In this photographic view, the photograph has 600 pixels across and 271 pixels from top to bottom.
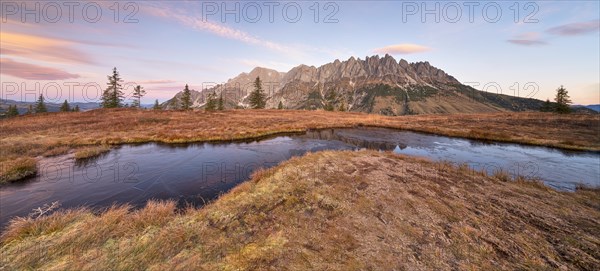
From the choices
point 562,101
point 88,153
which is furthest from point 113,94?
point 562,101

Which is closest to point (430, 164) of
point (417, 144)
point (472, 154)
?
point (472, 154)

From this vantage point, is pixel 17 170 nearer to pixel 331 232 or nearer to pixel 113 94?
pixel 331 232

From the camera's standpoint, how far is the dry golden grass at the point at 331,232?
660 centimetres

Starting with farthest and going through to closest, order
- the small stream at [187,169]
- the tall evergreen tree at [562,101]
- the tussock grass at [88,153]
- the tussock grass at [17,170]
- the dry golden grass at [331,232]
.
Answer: the tall evergreen tree at [562,101] < the tussock grass at [88,153] < the tussock grass at [17,170] < the small stream at [187,169] < the dry golden grass at [331,232]

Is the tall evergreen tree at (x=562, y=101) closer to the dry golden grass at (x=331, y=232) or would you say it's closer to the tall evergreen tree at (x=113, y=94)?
the dry golden grass at (x=331, y=232)

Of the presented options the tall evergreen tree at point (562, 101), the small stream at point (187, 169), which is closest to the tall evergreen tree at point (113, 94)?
the small stream at point (187, 169)

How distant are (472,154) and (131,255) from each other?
33127 millimetres

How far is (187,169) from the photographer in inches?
736

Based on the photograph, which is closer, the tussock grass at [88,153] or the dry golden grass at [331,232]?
the dry golden grass at [331,232]

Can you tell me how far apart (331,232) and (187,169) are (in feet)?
48.7

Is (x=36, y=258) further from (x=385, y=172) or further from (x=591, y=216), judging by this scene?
(x=591, y=216)

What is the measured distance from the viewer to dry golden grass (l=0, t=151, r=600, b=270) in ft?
21.7

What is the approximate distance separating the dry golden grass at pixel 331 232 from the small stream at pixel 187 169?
4264mm

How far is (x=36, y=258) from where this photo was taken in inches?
247
